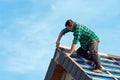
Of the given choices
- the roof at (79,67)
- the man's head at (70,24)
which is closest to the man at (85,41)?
the man's head at (70,24)

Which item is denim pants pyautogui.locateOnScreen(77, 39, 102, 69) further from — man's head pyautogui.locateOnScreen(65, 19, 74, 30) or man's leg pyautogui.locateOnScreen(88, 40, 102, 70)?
man's head pyautogui.locateOnScreen(65, 19, 74, 30)

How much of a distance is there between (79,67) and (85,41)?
48.8 inches

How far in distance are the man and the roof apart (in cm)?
17

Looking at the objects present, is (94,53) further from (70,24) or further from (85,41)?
(70,24)

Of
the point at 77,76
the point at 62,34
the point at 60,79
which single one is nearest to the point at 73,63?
the point at 77,76

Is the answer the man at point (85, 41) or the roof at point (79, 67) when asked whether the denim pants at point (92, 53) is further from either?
the roof at point (79, 67)

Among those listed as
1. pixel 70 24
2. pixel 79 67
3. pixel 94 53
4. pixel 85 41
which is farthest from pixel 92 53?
pixel 70 24

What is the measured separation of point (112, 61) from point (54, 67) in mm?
1849

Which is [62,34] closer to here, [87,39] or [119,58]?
[87,39]

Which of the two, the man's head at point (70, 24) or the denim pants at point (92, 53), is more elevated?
the man's head at point (70, 24)

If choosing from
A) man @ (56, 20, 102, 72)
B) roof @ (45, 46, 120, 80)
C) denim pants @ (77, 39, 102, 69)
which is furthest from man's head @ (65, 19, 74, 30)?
roof @ (45, 46, 120, 80)

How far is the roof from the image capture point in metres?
10.9

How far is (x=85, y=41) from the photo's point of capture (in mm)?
12219

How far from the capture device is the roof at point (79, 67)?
10.9 meters
